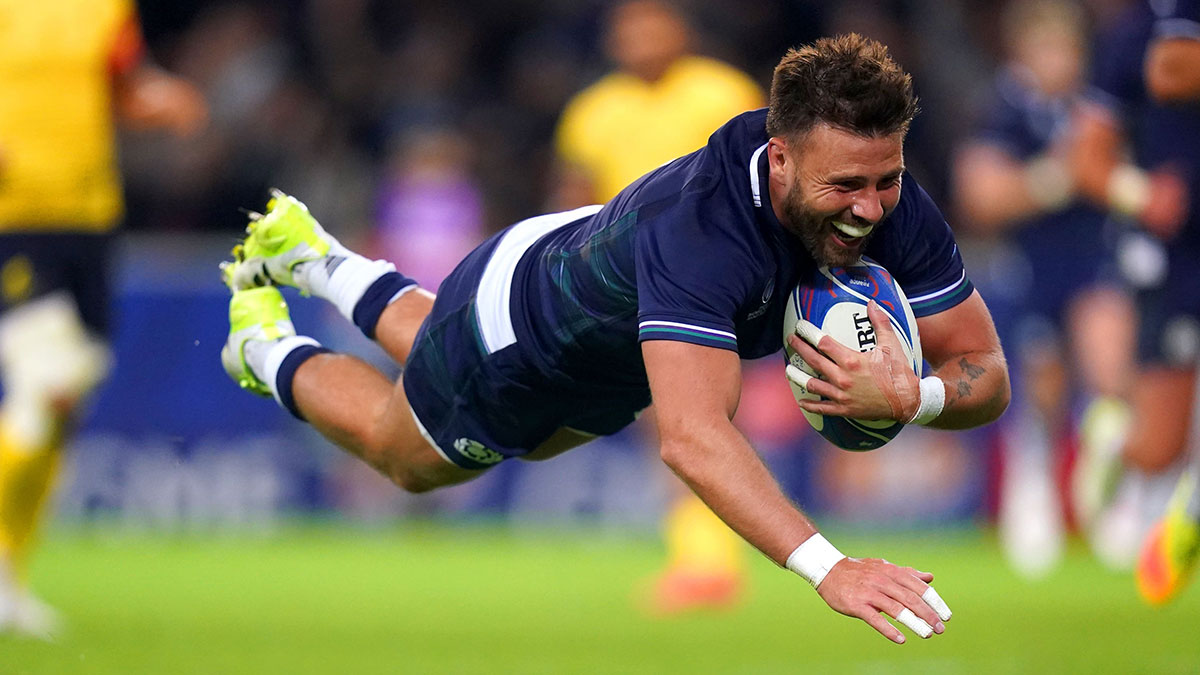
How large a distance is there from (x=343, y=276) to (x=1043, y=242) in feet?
22.1

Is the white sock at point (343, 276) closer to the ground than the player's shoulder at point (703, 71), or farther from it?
closer to the ground

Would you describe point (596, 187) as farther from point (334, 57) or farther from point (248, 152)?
point (334, 57)

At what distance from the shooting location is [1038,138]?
11.9 m

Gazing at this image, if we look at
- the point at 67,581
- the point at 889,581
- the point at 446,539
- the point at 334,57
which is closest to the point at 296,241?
the point at 889,581

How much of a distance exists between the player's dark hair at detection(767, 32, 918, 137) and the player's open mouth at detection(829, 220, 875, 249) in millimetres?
274

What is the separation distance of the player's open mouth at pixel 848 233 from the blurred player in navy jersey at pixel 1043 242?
7.02 metres

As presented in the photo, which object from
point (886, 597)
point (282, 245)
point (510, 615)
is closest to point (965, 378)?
point (886, 597)

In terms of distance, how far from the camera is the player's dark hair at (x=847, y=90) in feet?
15.4

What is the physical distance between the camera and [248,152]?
15.6 m

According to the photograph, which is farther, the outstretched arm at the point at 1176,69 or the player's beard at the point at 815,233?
the outstretched arm at the point at 1176,69

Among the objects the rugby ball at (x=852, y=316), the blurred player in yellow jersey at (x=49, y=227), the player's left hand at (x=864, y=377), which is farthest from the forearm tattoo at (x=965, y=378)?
the blurred player in yellow jersey at (x=49, y=227)

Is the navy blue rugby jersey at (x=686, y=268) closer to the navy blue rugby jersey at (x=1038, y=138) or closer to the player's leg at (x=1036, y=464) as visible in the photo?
the player's leg at (x=1036, y=464)

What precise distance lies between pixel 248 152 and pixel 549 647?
29.3ft

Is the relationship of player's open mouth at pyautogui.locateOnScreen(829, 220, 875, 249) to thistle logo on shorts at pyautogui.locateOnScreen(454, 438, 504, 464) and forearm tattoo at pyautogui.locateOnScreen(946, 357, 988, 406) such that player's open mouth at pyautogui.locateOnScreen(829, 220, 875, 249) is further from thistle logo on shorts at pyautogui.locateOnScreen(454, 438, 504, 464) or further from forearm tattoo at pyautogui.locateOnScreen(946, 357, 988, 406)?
thistle logo on shorts at pyautogui.locateOnScreen(454, 438, 504, 464)
